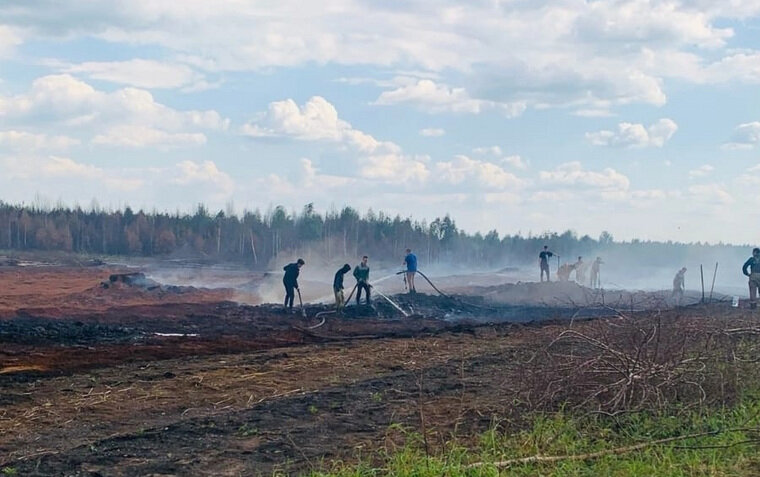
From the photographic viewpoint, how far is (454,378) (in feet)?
41.2

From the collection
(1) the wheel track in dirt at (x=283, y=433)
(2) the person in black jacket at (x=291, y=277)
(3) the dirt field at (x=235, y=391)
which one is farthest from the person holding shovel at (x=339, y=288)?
(1) the wheel track in dirt at (x=283, y=433)

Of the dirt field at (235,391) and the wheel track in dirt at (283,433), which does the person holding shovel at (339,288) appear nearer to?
the dirt field at (235,391)

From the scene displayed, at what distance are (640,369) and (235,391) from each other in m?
5.42

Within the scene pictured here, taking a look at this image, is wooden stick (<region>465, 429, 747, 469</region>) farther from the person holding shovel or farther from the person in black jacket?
the person in black jacket

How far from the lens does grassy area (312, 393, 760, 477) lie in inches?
278

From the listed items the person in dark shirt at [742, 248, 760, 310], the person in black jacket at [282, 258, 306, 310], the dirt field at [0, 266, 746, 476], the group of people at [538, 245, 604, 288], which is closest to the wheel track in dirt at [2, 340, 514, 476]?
the dirt field at [0, 266, 746, 476]

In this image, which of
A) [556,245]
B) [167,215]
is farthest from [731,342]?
[556,245]

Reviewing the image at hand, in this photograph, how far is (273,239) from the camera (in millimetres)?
94375

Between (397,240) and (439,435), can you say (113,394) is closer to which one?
(439,435)

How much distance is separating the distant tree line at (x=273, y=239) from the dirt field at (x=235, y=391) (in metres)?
55.7

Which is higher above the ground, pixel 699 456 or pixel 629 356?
pixel 629 356

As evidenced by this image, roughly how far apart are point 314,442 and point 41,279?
3915 centimetres

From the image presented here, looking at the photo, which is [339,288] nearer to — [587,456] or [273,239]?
[587,456]

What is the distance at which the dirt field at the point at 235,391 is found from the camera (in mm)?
8227
